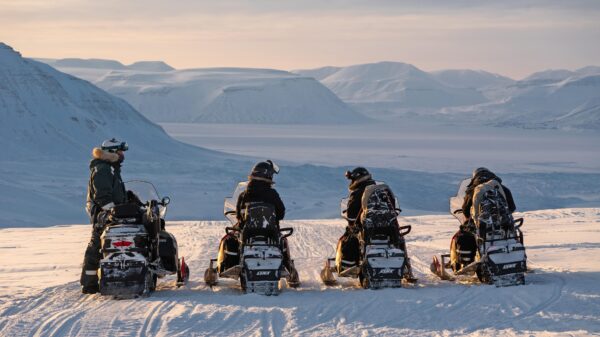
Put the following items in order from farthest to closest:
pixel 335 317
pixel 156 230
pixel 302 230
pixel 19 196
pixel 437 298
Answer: pixel 19 196
pixel 302 230
pixel 156 230
pixel 437 298
pixel 335 317

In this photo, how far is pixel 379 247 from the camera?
10.7 metres

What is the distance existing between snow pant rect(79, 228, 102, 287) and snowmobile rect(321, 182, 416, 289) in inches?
112

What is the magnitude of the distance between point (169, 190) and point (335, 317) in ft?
162

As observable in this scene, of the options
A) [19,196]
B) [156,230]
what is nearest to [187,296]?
[156,230]

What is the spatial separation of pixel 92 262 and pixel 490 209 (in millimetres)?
4568

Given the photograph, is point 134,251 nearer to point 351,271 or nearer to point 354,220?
point 351,271

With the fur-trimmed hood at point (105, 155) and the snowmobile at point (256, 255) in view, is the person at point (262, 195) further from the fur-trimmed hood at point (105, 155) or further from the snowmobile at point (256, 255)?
the fur-trimmed hood at point (105, 155)

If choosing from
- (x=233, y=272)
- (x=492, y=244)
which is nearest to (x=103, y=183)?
(x=233, y=272)

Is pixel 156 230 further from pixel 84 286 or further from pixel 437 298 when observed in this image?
pixel 437 298

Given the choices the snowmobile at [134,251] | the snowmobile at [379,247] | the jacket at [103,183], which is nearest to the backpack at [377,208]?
the snowmobile at [379,247]

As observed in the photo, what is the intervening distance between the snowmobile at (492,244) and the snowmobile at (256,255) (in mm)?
2122

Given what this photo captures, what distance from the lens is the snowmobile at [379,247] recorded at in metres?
10.6

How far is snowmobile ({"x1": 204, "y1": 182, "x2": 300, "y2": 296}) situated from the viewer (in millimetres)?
10328

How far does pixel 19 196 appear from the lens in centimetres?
4959
